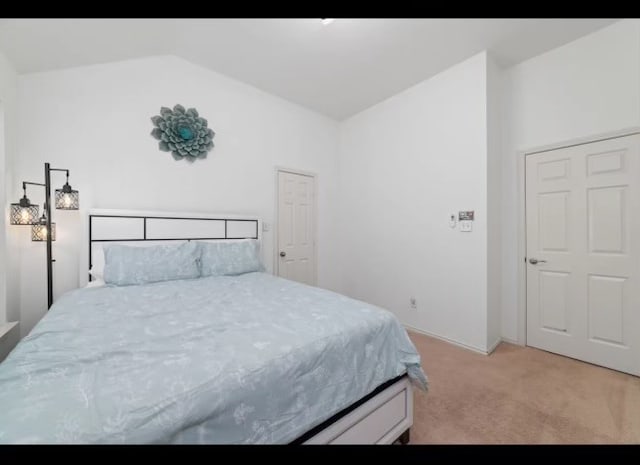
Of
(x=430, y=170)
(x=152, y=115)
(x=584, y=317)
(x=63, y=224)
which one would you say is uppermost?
(x=152, y=115)

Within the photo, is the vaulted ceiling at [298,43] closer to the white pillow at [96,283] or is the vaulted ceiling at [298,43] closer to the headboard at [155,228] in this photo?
the headboard at [155,228]

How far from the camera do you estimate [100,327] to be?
127 centimetres

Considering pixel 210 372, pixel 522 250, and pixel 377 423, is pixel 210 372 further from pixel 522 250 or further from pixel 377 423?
pixel 522 250

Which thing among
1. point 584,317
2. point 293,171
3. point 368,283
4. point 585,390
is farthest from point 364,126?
point 585,390

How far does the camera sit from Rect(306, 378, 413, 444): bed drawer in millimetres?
1148

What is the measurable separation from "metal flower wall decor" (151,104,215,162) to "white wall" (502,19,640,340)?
10.8 feet

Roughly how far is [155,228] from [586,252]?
409 centimetres

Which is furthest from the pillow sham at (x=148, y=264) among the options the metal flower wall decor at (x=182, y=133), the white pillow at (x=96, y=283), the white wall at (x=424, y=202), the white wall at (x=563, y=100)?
the white wall at (x=563, y=100)

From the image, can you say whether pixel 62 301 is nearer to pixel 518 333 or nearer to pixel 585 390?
pixel 585 390

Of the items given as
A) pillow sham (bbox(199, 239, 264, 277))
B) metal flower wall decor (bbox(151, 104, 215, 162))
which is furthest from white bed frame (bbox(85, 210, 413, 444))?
metal flower wall decor (bbox(151, 104, 215, 162))

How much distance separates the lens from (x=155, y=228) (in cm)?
265

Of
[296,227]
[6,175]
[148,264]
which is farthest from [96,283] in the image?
[296,227]
